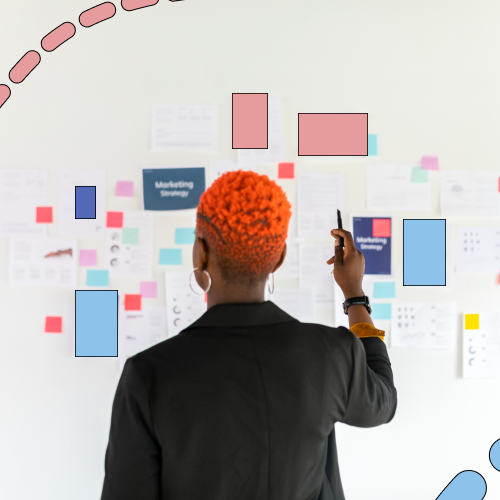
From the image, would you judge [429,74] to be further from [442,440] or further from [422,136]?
[442,440]

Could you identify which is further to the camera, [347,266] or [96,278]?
[96,278]

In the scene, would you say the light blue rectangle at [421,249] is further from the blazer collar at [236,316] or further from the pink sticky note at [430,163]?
the blazer collar at [236,316]

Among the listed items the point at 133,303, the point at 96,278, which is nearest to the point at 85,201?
the point at 96,278

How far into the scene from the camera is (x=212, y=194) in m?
0.75

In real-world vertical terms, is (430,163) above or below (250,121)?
below

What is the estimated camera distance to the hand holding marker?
1.07m

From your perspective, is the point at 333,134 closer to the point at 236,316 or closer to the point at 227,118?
the point at 227,118

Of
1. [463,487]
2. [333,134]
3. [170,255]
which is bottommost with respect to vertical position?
[463,487]

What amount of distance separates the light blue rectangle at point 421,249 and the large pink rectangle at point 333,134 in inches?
11.2

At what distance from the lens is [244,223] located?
714 mm
